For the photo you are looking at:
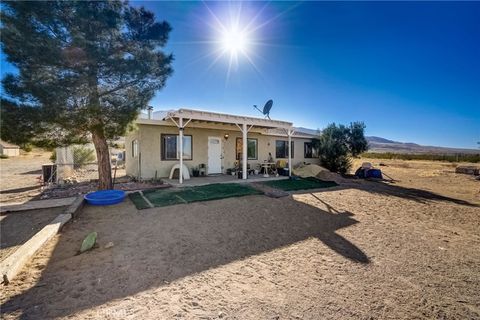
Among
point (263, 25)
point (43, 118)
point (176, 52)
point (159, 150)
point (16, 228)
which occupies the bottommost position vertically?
point (16, 228)

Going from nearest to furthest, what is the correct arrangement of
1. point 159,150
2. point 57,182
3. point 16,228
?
1. point 16,228
2. point 57,182
3. point 159,150

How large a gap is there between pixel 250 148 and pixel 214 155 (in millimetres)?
2477

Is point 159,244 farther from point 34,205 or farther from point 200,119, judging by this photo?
point 200,119

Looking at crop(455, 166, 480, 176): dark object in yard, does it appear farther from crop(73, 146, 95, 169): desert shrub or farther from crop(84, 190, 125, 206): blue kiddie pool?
crop(73, 146, 95, 169): desert shrub

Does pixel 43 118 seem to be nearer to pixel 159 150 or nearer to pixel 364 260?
pixel 159 150

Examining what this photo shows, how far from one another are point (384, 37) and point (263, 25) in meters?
5.96

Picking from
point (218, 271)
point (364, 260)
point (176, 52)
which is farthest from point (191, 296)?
point (176, 52)

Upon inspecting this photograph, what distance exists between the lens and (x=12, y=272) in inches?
105

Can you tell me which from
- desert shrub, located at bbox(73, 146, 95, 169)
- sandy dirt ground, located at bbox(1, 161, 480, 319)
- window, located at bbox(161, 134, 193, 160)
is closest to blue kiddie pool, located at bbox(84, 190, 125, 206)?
sandy dirt ground, located at bbox(1, 161, 480, 319)

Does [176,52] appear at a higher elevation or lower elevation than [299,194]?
higher

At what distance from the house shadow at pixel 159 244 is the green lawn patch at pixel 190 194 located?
42 cm

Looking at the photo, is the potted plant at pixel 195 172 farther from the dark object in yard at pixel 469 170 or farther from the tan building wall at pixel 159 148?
the dark object in yard at pixel 469 170

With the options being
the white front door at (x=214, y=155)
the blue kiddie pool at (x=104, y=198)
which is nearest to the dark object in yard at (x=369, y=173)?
the white front door at (x=214, y=155)

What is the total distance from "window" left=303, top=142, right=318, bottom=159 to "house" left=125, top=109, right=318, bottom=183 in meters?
2.25
